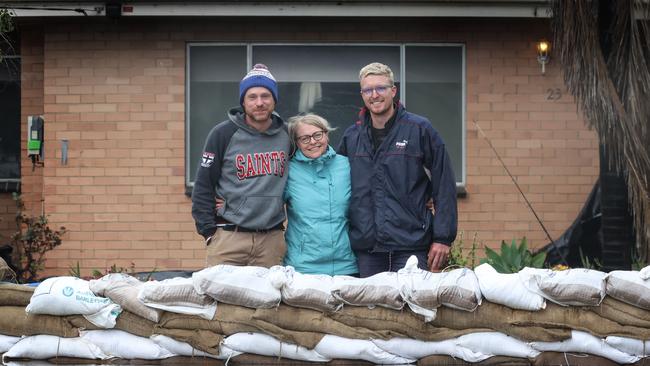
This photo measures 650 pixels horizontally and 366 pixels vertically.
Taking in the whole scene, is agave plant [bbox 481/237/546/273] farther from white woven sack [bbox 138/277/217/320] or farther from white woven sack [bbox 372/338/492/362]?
white woven sack [bbox 138/277/217/320]

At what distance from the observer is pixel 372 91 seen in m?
5.38

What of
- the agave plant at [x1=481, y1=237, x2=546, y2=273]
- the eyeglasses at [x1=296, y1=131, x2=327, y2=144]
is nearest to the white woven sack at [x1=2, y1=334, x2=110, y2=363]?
the eyeglasses at [x1=296, y1=131, x2=327, y2=144]

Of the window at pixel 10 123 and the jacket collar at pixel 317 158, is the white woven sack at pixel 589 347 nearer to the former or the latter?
the jacket collar at pixel 317 158

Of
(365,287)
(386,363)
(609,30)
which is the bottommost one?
(386,363)

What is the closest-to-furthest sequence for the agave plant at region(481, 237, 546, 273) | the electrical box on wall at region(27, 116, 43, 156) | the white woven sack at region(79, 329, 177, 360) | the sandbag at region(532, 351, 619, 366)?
the sandbag at region(532, 351, 619, 366) → the white woven sack at region(79, 329, 177, 360) → the agave plant at region(481, 237, 546, 273) → the electrical box on wall at region(27, 116, 43, 156)

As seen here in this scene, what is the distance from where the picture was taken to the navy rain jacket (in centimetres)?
531

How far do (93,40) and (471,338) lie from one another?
646 cm

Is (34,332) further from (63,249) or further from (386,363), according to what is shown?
(63,249)

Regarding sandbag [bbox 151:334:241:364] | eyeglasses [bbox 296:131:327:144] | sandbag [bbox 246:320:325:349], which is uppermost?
eyeglasses [bbox 296:131:327:144]

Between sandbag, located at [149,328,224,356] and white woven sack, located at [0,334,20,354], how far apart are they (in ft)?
2.22

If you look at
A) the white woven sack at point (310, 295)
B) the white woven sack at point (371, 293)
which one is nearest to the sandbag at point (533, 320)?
the white woven sack at point (371, 293)

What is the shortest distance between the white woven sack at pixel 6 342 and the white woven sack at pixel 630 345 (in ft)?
8.91

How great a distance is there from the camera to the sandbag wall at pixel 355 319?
4328 mm

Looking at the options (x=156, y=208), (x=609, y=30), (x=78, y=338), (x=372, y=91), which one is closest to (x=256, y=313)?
(x=78, y=338)
